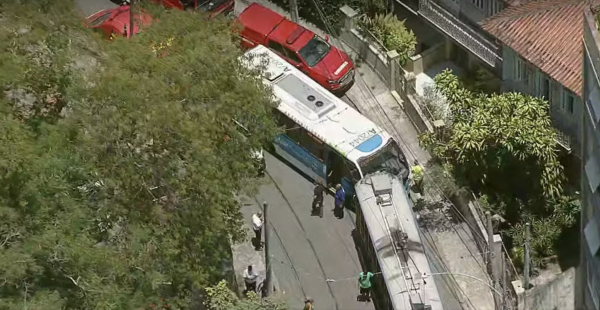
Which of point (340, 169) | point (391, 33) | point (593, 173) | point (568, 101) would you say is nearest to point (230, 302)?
point (340, 169)

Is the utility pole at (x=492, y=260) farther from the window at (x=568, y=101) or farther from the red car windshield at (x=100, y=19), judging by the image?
the red car windshield at (x=100, y=19)

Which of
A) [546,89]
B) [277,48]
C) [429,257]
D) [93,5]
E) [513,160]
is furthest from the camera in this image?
[93,5]

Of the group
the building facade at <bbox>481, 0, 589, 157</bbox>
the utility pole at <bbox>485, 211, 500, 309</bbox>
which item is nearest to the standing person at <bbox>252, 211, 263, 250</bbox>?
the utility pole at <bbox>485, 211, 500, 309</bbox>

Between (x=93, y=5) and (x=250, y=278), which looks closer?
(x=250, y=278)

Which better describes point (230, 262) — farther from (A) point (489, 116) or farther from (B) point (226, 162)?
(A) point (489, 116)

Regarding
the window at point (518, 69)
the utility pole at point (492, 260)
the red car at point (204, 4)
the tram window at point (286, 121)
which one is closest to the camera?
the utility pole at point (492, 260)

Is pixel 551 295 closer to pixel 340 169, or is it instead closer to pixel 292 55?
pixel 340 169

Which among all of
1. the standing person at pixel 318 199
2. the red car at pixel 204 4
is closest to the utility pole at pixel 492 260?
the standing person at pixel 318 199
